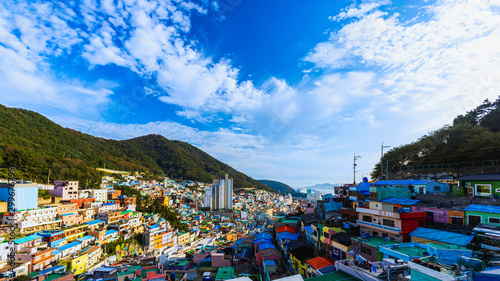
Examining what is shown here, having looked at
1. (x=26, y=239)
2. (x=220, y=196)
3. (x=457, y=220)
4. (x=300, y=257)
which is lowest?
(x=220, y=196)

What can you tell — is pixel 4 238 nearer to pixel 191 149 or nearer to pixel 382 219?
pixel 382 219

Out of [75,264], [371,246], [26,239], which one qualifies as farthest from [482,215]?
[26,239]

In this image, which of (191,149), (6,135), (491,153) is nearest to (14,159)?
(6,135)

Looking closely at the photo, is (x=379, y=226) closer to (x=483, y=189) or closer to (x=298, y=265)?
(x=298, y=265)

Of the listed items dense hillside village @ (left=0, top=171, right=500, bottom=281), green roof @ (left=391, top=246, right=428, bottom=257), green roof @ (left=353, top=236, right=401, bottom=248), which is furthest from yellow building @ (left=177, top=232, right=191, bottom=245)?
green roof @ (left=391, top=246, right=428, bottom=257)

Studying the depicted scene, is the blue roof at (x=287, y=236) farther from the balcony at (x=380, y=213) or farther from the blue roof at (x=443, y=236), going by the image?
the blue roof at (x=443, y=236)

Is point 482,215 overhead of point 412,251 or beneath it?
overhead
